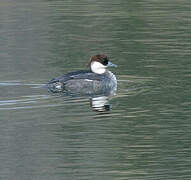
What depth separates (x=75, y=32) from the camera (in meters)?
28.0

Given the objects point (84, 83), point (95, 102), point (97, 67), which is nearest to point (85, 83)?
point (84, 83)

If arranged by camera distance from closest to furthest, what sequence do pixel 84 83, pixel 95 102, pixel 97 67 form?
pixel 95 102
pixel 84 83
pixel 97 67

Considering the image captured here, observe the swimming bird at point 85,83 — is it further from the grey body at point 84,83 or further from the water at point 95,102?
the water at point 95,102

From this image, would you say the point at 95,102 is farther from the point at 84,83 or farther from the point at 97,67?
the point at 97,67

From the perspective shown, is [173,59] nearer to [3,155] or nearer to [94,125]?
[94,125]

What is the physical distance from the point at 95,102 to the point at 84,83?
1.52 metres

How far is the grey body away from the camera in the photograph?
Result: 60.2ft

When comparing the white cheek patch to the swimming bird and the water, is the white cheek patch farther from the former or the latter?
the water

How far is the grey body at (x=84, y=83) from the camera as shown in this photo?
60.2 feet

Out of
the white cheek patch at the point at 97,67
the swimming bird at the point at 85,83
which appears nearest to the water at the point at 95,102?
the swimming bird at the point at 85,83

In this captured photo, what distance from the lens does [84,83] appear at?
1870cm

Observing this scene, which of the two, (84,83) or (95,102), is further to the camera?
(84,83)

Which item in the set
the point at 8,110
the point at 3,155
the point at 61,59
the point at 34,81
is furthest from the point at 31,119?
the point at 61,59

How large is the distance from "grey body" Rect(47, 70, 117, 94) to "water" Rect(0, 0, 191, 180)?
13.8 inches
